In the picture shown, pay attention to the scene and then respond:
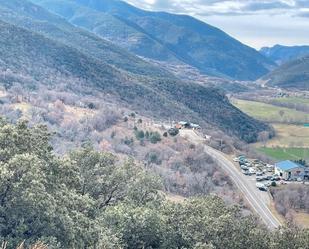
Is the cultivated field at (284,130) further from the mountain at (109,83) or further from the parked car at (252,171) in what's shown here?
the parked car at (252,171)

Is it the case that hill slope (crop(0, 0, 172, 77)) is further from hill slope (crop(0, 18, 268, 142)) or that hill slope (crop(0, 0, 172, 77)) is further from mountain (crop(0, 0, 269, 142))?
hill slope (crop(0, 18, 268, 142))

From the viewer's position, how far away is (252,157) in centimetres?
7625

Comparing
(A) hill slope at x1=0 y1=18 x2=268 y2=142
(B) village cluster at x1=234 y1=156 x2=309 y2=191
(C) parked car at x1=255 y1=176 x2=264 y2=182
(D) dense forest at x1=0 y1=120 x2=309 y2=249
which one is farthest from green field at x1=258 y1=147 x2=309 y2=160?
(D) dense forest at x1=0 y1=120 x2=309 y2=249

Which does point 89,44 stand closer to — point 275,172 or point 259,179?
point 275,172

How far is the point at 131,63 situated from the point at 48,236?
161 metres

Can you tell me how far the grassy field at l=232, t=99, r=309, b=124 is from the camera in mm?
139750

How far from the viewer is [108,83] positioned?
108 meters

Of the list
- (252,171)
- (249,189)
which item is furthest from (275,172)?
(249,189)

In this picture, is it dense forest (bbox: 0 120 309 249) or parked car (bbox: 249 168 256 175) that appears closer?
dense forest (bbox: 0 120 309 249)

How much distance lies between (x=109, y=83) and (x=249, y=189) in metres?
57.5

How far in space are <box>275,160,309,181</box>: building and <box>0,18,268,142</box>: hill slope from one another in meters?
36.5

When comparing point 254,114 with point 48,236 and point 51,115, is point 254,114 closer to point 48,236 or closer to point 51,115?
point 51,115

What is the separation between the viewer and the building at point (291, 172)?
6347 cm

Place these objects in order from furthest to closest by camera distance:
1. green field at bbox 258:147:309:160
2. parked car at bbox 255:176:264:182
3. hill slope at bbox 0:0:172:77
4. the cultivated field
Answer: hill slope at bbox 0:0:172:77
the cultivated field
green field at bbox 258:147:309:160
parked car at bbox 255:176:264:182
